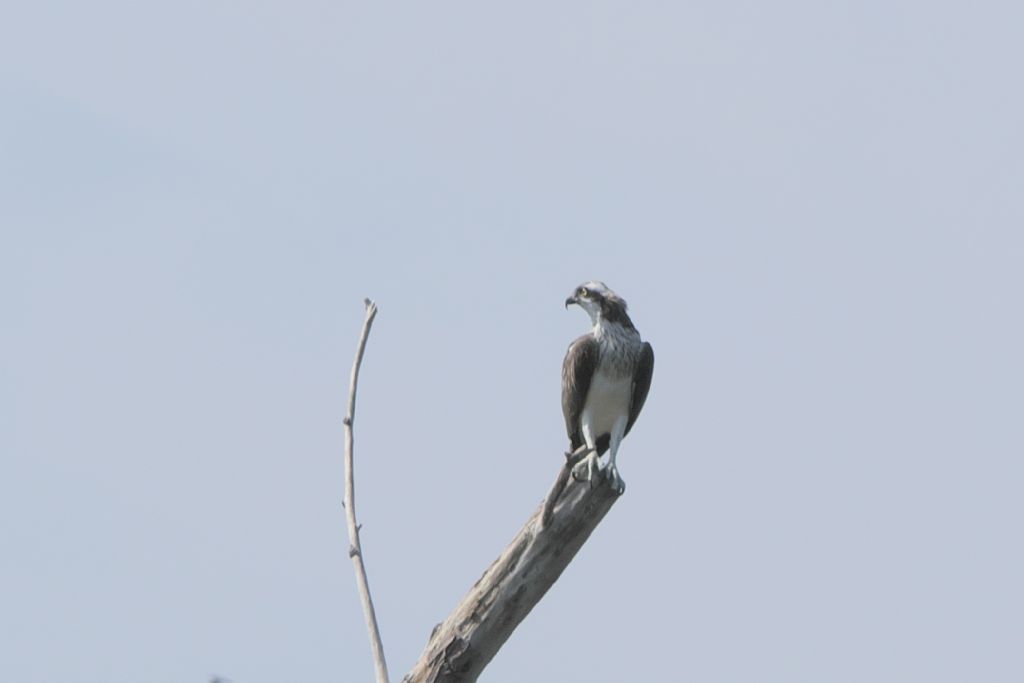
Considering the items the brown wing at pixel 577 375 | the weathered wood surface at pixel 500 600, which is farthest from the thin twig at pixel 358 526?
the brown wing at pixel 577 375

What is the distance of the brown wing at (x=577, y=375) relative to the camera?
45.6 feet

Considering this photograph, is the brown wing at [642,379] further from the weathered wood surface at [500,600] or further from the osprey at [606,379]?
the weathered wood surface at [500,600]

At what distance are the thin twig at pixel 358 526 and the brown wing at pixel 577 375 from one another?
512cm

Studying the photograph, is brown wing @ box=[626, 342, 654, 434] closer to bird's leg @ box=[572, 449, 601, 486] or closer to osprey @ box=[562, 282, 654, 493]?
osprey @ box=[562, 282, 654, 493]

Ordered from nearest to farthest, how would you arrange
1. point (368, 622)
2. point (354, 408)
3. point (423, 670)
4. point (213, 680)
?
1. point (213, 680)
2. point (368, 622)
3. point (354, 408)
4. point (423, 670)

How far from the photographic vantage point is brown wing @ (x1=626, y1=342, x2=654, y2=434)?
14047 millimetres

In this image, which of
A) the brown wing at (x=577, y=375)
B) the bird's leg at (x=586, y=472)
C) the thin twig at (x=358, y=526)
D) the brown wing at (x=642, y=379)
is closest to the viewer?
the thin twig at (x=358, y=526)

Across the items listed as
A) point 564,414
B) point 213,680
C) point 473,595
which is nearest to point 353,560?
point 473,595

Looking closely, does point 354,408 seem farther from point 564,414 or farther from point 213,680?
point 564,414

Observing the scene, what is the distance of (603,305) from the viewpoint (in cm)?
1432

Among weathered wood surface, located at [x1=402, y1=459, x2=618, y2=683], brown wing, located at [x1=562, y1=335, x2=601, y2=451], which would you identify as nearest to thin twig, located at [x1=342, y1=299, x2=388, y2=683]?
weathered wood surface, located at [x1=402, y1=459, x2=618, y2=683]

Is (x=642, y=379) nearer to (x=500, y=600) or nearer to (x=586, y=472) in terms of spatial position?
(x=586, y=472)

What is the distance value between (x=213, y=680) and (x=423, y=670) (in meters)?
3.71

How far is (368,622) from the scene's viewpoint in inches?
318
